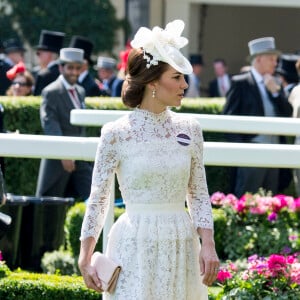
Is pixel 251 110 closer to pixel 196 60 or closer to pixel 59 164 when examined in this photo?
pixel 59 164

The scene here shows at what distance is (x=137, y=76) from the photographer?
486 cm

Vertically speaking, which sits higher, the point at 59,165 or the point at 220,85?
the point at 59,165

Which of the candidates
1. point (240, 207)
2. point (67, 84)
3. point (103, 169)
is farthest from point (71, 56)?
point (103, 169)

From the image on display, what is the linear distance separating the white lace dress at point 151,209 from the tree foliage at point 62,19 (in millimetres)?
18116

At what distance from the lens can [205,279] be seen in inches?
186

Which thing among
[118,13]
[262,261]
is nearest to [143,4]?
[118,13]

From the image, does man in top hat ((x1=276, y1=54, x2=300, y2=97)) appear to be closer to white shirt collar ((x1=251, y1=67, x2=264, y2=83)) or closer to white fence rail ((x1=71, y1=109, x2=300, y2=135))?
white shirt collar ((x1=251, y1=67, x2=264, y2=83))

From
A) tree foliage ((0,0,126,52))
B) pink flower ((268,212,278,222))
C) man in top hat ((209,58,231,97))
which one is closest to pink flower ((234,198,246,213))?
pink flower ((268,212,278,222))

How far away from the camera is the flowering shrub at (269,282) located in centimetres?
582

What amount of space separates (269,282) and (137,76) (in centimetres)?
147

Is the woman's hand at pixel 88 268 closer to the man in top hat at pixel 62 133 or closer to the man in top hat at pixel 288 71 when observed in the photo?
the man in top hat at pixel 62 133

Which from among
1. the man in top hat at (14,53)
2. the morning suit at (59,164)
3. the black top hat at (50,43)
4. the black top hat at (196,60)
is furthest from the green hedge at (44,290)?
the black top hat at (196,60)

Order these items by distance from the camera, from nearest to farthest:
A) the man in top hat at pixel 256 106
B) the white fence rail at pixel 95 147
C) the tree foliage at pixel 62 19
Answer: the white fence rail at pixel 95 147
the man in top hat at pixel 256 106
the tree foliage at pixel 62 19

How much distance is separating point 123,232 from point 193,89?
1384 cm
